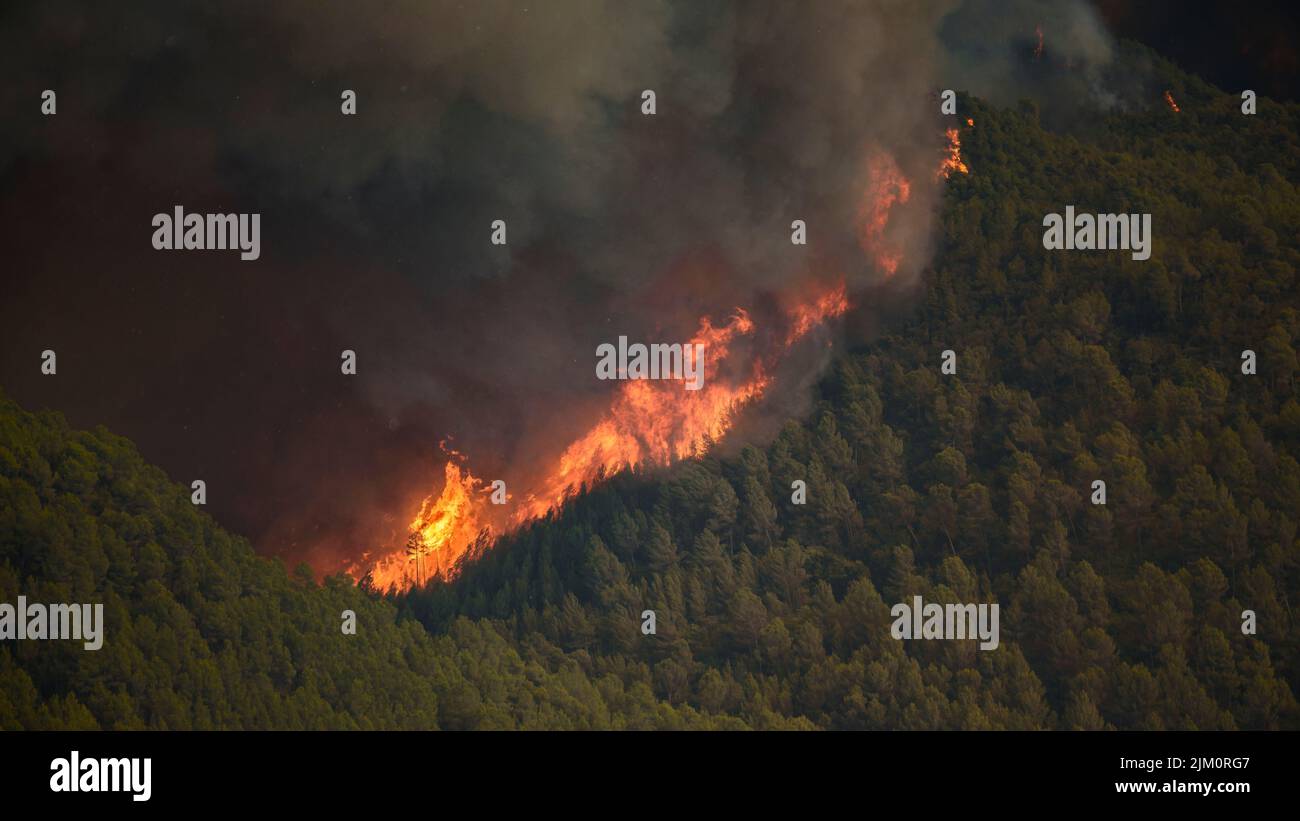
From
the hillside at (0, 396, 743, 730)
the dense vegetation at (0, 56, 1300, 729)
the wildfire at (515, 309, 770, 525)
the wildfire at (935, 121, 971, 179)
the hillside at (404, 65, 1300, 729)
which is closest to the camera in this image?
the hillside at (0, 396, 743, 730)

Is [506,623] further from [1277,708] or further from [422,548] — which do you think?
[1277,708]

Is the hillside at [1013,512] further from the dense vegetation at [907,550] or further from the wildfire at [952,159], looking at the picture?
the wildfire at [952,159]

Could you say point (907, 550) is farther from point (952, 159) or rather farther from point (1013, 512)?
point (952, 159)

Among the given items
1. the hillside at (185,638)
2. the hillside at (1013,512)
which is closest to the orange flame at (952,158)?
the hillside at (1013,512)

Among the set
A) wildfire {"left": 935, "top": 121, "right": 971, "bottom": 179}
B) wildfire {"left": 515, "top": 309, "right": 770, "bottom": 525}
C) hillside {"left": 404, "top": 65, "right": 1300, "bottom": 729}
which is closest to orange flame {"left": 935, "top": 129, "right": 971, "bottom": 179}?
wildfire {"left": 935, "top": 121, "right": 971, "bottom": 179}

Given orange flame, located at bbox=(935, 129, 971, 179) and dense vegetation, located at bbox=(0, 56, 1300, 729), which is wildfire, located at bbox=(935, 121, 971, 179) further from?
dense vegetation, located at bbox=(0, 56, 1300, 729)

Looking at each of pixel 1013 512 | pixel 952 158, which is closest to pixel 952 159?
pixel 952 158

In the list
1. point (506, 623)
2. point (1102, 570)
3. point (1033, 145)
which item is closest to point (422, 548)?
point (506, 623)
